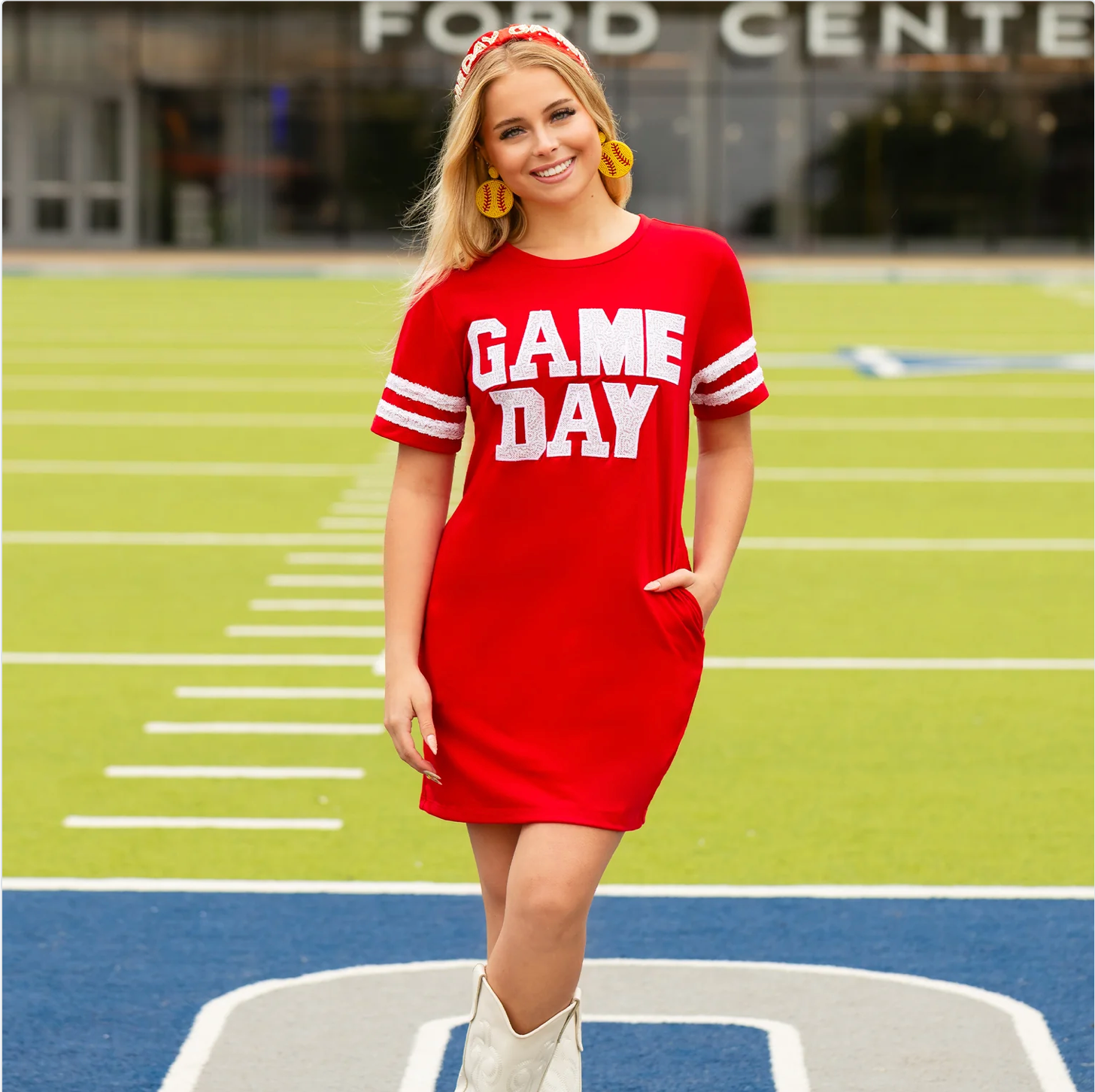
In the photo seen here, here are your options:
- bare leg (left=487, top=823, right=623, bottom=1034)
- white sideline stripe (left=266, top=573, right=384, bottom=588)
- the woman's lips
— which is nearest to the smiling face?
the woman's lips

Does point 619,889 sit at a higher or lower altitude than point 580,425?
lower

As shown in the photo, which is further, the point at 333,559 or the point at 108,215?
the point at 108,215

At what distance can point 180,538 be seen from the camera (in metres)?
11.0

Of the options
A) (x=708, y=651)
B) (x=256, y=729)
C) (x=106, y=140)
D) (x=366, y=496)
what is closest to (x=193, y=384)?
(x=366, y=496)

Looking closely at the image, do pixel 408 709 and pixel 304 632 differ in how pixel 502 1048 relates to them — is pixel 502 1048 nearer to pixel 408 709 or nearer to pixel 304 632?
pixel 408 709

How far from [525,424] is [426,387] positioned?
198mm

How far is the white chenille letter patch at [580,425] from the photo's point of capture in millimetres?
3207

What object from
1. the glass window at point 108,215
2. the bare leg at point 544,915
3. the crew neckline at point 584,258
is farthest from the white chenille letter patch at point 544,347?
the glass window at point 108,215

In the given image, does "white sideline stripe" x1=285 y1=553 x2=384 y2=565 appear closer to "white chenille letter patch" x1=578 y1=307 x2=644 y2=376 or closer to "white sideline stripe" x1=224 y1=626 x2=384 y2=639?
"white sideline stripe" x1=224 y1=626 x2=384 y2=639

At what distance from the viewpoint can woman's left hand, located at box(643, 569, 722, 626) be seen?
3.28 meters

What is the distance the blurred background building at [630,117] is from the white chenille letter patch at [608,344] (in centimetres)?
3998

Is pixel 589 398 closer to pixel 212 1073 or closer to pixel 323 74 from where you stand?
pixel 212 1073

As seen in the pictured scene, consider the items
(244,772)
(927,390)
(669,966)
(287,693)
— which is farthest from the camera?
(927,390)

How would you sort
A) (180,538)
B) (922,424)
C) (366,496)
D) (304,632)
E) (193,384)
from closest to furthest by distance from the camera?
(304,632), (180,538), (366,496), (922,424), (193,384)
